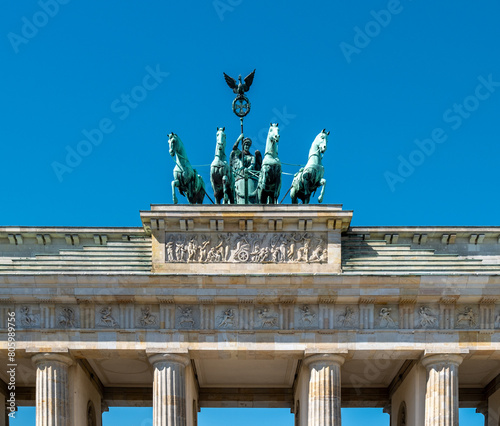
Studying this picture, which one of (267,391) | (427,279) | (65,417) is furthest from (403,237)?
(65,417)

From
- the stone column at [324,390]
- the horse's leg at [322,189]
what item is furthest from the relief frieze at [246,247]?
the stone column at [324,390]

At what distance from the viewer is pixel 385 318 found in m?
33.8

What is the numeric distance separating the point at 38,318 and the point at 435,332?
42.7ft

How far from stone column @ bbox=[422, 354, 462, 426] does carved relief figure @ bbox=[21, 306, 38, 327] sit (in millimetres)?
12854

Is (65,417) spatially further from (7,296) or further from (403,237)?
(403,237)

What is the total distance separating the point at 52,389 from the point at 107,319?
112 inches

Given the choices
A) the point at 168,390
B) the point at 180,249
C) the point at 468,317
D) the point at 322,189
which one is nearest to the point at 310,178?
the point at 322,189

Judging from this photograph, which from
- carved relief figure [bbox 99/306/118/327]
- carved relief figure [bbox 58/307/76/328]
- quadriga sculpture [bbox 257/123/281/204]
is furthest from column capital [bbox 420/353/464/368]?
carved relief figure [bbox 58/307/76/328]

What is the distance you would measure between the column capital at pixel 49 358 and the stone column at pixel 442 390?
Result: 11.7 meters

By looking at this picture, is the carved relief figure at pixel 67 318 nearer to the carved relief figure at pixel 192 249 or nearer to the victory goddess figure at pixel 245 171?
the carved relief figure at pixel 192 249

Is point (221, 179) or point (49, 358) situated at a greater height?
point (221, 179)

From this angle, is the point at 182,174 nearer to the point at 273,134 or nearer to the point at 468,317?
the point at 273,134

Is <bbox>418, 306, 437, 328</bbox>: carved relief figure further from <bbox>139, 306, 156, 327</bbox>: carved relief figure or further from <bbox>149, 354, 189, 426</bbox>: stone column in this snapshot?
<bbox>139, 306, 156, 327</bbox>: carved relief figure

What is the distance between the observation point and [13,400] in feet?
128
